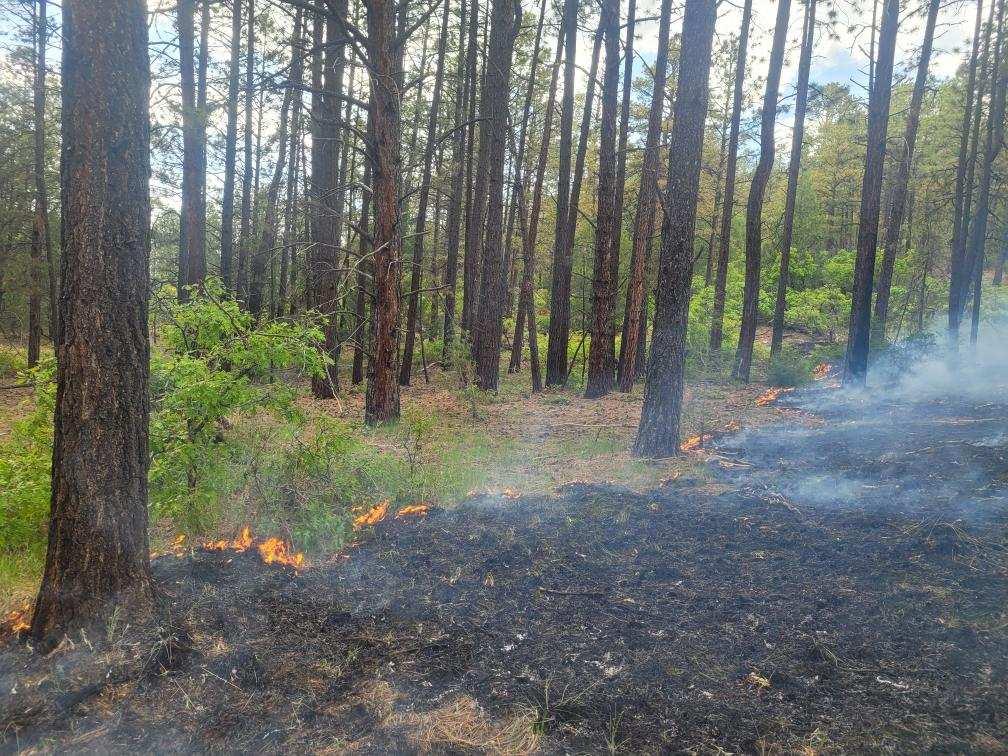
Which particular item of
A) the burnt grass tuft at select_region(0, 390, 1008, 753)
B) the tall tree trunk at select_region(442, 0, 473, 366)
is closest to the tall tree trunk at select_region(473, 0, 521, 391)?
the tall tree trunk at select_region(442, 0, 473, 366)

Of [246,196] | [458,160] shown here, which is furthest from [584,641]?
[246,196]

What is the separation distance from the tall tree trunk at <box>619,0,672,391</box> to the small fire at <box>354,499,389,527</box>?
28.6 ft

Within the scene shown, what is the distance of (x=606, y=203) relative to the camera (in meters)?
12.6

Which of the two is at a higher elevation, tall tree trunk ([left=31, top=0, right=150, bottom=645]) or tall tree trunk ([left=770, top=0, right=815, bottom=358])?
tall tree trunk ([left=770, top=0, right=815, bottom=358])

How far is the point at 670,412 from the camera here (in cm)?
771

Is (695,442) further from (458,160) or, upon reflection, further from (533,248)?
(458,160)

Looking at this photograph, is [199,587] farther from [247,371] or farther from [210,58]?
[210,58]

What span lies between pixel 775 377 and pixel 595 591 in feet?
42.0

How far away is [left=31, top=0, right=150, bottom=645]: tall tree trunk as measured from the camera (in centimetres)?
324

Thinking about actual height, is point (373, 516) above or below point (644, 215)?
below

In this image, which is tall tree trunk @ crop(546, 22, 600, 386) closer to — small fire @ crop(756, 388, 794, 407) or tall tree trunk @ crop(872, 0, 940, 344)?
small fire @ crop(756, 388, 794, 407)

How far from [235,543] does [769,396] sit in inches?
478

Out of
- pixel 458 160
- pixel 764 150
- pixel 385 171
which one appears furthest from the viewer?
pixel 458 160

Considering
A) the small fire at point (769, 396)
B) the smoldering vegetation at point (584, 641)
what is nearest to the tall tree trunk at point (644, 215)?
the small fire at point (769, 396)
